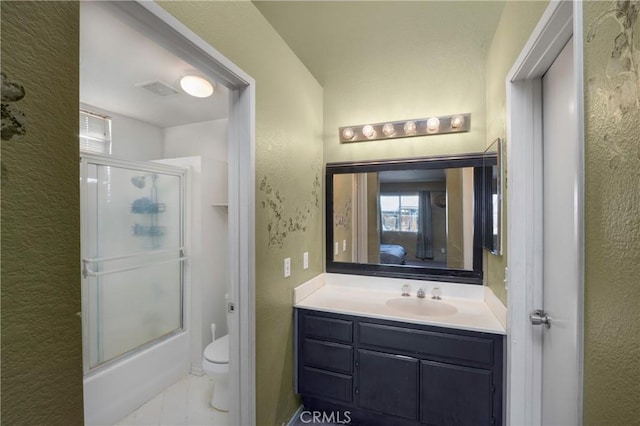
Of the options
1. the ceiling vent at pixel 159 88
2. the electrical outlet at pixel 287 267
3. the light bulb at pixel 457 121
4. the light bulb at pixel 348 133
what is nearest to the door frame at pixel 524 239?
the light bulb at pixel 457 121

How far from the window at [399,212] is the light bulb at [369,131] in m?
0.49

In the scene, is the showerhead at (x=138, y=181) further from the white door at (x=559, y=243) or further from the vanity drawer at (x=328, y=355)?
the white door at (x=559, y=243)

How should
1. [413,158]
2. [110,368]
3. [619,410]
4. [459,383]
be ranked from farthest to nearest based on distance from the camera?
1. [413,158]
2. [110,368]
3. [459,383]
4. [619,410]

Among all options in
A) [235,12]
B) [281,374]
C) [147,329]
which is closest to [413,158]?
[235,12]

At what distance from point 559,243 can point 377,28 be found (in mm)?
1533

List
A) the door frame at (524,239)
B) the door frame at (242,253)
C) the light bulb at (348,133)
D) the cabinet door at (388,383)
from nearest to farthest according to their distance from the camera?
1. the door frame at (524,239)
2. the door frame at (242,253)
3. the cabinet door at (388,383)
4. the light bulb at (348,133)

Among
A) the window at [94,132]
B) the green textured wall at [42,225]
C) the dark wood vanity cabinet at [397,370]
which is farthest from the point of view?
the window at [94,132]

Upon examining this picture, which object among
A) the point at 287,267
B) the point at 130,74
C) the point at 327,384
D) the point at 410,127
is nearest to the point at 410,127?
the point at 410,127

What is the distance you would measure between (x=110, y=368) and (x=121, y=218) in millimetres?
1093

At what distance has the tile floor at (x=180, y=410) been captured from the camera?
1.97 meters

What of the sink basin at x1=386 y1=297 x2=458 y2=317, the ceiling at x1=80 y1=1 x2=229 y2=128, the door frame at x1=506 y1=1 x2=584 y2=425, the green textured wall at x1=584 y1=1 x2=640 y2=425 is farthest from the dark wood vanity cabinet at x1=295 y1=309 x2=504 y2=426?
the ceiling at x1=80 y1=1 x2=229 y2=128

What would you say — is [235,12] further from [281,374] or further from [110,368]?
[110,368]

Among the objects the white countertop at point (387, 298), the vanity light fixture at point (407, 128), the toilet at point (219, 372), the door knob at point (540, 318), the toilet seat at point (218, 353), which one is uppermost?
the vanity light fixture at point (407, 128)

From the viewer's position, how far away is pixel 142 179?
2.40 metres
